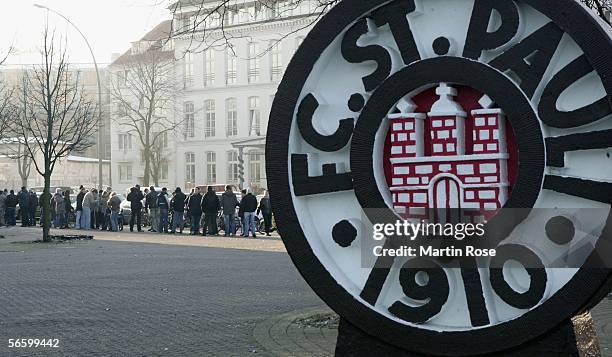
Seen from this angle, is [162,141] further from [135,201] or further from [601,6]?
[601,6]

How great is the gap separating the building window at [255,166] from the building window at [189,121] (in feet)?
23.3

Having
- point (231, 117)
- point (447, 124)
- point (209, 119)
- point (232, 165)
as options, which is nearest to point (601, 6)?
point (447, 124)

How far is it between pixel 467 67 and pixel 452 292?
51.8 inches

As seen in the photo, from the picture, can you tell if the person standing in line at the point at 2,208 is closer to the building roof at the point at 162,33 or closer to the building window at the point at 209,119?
the building roof at the point at 162,33

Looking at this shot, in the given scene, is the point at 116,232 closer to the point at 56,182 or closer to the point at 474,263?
the point at 474,263

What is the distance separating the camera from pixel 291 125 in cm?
595

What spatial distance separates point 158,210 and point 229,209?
14.8 feet

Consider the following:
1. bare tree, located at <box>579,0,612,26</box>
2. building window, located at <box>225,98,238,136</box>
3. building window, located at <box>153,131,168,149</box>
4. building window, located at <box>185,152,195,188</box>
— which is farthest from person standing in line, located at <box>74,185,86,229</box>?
building window, located at <box>185,152,195,188</box>

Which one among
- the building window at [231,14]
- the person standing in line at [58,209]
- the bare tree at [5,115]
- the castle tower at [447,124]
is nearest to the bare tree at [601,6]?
the building window at [231,14]

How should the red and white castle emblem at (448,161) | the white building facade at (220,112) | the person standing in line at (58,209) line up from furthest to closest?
the white building facade at (220,112)
the person standing in line at (58,209)
the red and white castle emblem at (448,161)

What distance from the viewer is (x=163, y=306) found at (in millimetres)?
11297

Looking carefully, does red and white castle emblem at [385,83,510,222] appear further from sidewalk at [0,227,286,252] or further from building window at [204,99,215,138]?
building window at [204,99,215,138]

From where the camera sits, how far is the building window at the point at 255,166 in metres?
61.4

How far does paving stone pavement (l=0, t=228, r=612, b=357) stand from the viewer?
8.48 meters
